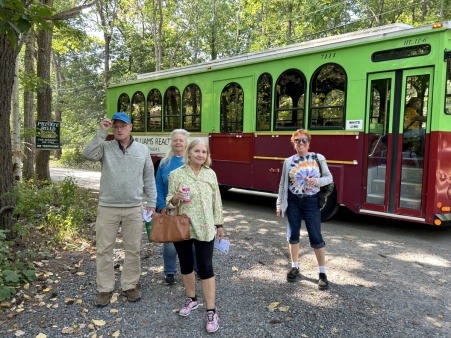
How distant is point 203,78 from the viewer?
9688mm

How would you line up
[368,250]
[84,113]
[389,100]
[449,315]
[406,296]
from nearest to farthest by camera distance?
[449,315]
[406,296]
[368,250]
[389,100]
[84,113]

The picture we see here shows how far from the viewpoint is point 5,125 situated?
5.06 m

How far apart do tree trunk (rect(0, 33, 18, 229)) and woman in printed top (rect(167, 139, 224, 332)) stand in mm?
2810

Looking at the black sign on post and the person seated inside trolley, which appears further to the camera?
the black sign on post

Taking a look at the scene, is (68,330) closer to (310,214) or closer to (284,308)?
(284,308)

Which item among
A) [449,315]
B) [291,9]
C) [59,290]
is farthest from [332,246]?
[291,9]

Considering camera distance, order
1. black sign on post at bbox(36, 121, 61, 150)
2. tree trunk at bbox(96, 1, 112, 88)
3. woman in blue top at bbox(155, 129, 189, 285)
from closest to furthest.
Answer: woman in blue top at bbox(155, 129, 189, 285) < black sign on post at bbox(36, 121, 61, 150) < tree trunk at bbox(96, 1, 112, 88)

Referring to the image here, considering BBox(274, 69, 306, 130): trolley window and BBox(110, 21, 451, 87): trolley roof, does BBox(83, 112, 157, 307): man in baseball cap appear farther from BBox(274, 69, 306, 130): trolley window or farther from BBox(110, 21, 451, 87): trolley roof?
BBox(110, 21, 451, 87): trolley roof

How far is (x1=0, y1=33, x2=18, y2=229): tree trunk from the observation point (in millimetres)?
4977

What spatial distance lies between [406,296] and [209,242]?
7.07 ft

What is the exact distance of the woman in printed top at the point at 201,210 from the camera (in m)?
3.25

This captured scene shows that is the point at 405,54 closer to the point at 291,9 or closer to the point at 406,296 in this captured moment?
the point at 406,296

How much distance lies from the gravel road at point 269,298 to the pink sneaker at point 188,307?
0.05 meters

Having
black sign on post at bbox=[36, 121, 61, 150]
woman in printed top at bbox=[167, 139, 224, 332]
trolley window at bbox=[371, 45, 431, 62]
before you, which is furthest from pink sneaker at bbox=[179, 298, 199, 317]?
black sign on post at bbox=[36, 121, 61, 150]
